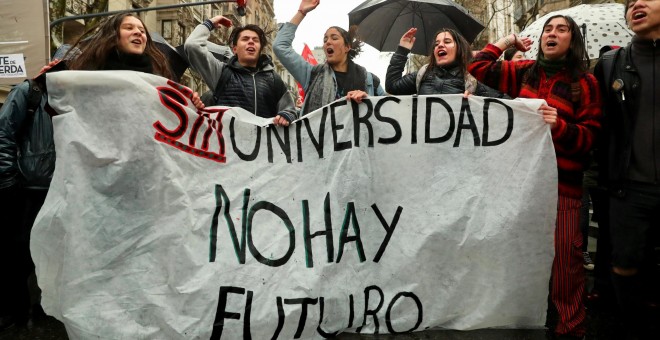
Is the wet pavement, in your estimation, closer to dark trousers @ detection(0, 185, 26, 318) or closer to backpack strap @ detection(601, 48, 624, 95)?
dark trousers @ detection(0, 185, 26, 318)

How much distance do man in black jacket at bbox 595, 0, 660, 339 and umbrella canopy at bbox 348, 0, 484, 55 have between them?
2427 mm

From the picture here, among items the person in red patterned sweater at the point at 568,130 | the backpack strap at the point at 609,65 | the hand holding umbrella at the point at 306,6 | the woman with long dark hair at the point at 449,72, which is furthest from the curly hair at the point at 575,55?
the hand holding umbrella at the point at 306,6

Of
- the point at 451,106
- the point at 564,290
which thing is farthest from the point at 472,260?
the point at 451,106

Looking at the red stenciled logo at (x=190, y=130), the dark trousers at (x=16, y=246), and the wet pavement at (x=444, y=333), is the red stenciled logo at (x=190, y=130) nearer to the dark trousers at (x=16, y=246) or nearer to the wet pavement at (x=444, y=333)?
the dark trousers at (x=16, y=246)

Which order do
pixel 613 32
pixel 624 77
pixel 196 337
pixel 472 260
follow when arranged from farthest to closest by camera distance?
pixel 613 32 < pixel 472 260 < pixel 624 77 < pixel 196 337

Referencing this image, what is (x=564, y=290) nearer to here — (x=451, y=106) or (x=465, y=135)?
(x=465, y=135)

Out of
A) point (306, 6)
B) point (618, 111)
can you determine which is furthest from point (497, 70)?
point (306, 6)

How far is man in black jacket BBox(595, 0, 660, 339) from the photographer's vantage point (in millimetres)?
2422

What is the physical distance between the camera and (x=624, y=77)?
256 centimetres

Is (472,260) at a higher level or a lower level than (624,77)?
lower

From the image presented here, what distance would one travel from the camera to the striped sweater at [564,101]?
2670mm

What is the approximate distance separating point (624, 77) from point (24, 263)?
3669 millimetres

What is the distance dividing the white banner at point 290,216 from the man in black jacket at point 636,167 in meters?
0.35

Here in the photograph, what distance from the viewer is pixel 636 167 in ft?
8.18
